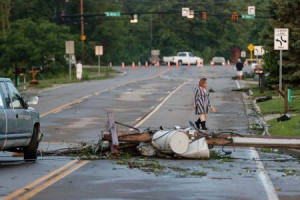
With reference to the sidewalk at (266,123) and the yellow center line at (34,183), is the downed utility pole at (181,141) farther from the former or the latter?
the yellow center line at (34,183)

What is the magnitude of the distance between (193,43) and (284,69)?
9855 cm

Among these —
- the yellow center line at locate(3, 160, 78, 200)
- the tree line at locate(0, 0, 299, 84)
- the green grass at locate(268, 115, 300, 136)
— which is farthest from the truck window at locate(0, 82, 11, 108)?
the tree line at locate(0, 0, 299, 84)

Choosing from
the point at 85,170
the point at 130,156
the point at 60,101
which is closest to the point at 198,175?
the point at 85,170

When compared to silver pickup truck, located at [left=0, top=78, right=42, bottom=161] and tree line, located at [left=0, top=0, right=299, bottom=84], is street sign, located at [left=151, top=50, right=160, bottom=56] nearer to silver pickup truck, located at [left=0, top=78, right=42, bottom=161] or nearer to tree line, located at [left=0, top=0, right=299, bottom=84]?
tree line, located at [left=0, top=0, right=299, bottom=84]

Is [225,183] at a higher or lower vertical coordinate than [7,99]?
lower

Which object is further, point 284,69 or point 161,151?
point 284,69

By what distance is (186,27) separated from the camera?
141 meters

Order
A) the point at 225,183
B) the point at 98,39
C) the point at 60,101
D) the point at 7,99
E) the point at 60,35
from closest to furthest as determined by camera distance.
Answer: the point at 225,183 < the point at 7,99 < the point at 60,101 < the point at 60,35 < the point at 98,39

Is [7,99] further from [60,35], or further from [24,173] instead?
[60,35]

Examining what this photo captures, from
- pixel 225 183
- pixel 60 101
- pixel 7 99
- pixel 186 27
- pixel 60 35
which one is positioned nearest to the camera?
pixel 225 183

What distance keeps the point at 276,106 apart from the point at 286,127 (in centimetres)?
1084

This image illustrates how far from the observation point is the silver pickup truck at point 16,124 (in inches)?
683

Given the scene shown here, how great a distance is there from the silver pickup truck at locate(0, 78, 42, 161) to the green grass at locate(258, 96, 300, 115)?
16923 mm

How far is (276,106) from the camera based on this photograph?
124 feet
